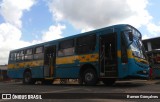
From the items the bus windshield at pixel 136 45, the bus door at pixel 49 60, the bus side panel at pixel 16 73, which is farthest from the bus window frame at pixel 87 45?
the bus side panel at pixel 16 73

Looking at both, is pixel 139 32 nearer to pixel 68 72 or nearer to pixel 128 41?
pixel 128 41

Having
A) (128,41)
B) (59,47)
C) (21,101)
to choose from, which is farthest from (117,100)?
(59,47)

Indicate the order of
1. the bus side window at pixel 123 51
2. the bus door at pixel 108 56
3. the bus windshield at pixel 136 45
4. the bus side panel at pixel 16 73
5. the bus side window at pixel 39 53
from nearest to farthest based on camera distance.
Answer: the bus side window at pixel 123 51
the bus windshield at pixel 136 45
the bus door at pixel 108 56
the bus side window at pixel 39 53
the bus side panel at pixel 16 73

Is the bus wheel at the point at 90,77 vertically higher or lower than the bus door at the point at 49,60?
lower

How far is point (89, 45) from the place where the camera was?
645 inches

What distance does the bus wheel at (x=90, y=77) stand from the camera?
15647 mm

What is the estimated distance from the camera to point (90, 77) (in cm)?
1594

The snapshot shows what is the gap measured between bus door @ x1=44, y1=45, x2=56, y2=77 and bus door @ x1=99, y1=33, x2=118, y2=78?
5.00 m

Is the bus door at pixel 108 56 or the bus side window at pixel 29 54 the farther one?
the bus side window at pixel 29 54

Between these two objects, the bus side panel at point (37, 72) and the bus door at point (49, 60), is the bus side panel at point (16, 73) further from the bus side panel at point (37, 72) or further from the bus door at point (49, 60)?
the bus door at point (49, 60)

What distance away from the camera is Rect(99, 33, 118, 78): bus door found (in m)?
14.8

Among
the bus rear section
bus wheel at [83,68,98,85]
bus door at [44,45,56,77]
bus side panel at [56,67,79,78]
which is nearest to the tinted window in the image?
bus door at [44,45,56,77]

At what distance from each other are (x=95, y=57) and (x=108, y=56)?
886mm

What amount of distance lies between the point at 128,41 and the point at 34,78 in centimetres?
976
